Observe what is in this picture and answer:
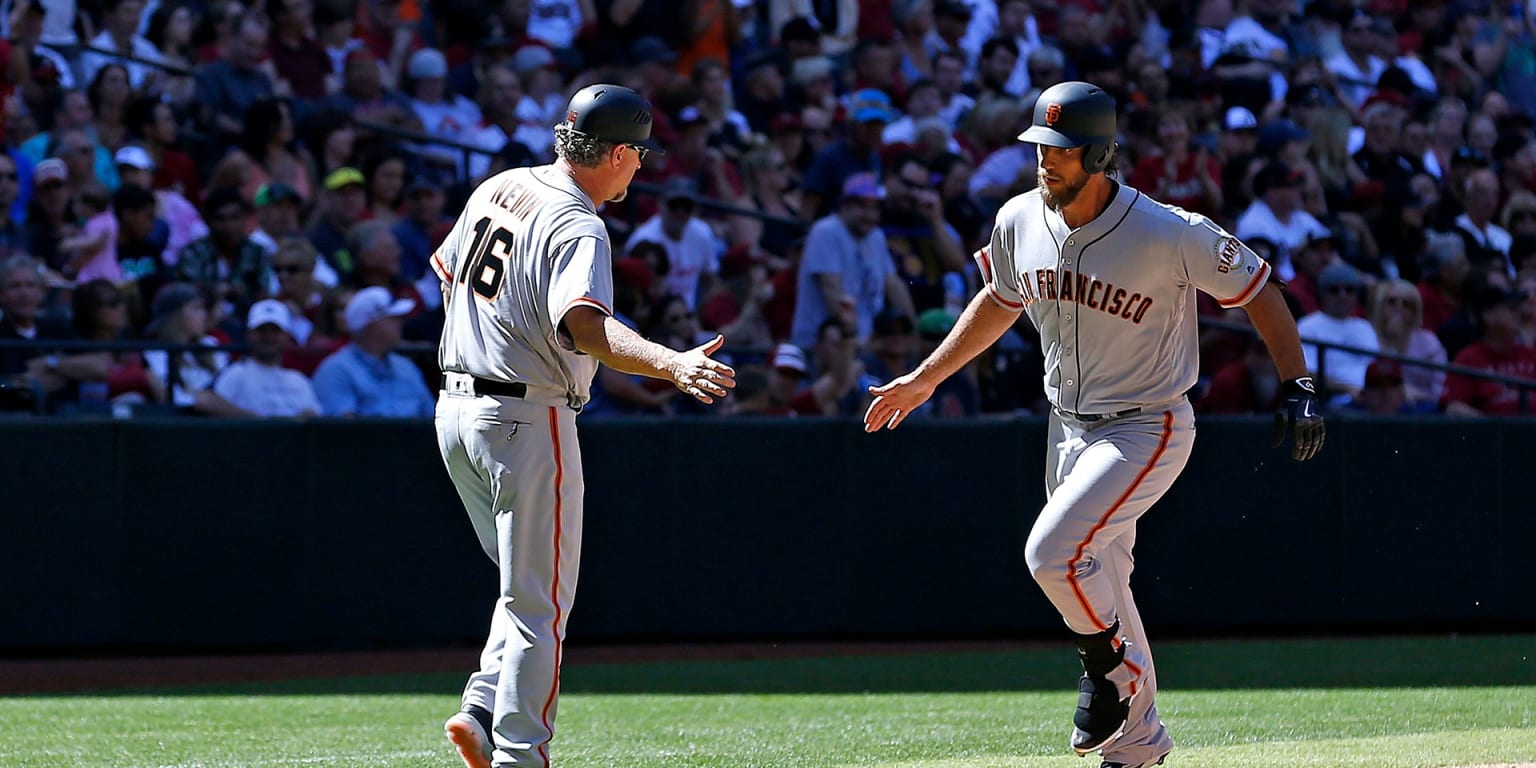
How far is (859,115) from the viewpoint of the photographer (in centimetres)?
1252

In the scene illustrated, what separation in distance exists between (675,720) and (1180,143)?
6993 millimetres

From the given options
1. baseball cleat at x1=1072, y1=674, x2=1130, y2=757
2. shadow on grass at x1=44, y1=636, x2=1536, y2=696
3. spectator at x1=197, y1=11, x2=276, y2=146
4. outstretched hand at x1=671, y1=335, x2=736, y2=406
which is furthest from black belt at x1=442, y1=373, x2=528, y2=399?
spectator at x1=197, y1=11, x2=276, y2=146

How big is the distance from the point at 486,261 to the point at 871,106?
27.0 ft

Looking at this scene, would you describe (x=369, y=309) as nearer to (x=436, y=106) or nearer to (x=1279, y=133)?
(x=436, y=106)

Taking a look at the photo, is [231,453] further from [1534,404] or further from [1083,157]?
[1534,404]

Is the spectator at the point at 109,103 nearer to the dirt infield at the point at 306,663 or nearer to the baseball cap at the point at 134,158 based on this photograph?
the baseball cap at the point at 134,158

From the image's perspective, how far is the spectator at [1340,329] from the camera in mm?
11023

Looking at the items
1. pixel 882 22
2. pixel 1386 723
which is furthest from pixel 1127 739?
pixel 882 22

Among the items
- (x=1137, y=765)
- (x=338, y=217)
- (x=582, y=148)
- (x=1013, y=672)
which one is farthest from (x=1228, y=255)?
(x=338, y=217)

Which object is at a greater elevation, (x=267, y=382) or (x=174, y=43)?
(x=174, y=43)

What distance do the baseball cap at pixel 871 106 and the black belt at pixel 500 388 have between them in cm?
784

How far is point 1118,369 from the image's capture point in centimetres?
524

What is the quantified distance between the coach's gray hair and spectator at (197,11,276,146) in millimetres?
7033

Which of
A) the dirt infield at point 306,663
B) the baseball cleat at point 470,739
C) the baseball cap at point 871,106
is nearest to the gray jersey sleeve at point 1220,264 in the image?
the baseball cleat at point 470,739
